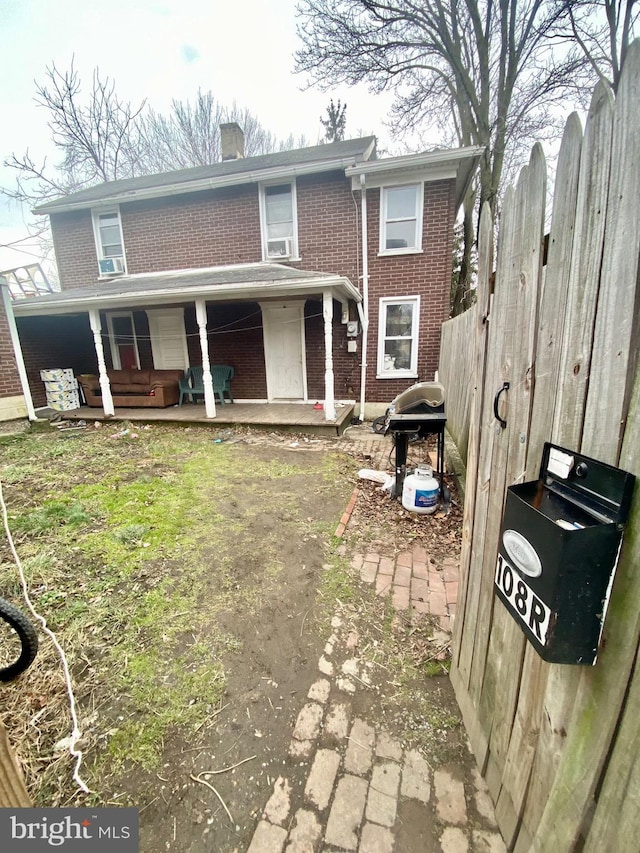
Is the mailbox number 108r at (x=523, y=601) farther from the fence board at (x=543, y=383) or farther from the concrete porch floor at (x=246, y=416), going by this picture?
the concrete porch floor at (x=246, y=416)

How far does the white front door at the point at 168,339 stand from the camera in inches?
374

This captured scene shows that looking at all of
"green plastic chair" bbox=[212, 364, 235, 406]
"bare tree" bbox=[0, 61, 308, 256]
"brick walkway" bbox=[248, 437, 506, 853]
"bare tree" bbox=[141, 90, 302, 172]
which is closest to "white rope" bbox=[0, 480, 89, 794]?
"brick walkway" bbox=[248, 437, 506, 853]

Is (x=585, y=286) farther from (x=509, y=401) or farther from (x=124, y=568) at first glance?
(x=124, y=568)

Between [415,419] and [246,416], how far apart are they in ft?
16.6

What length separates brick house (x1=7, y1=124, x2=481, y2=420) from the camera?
7367 millimetres

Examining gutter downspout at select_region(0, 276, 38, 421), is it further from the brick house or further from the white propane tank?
the white propane tank

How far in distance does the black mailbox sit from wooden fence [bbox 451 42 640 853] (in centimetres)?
3

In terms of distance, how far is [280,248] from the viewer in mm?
8492

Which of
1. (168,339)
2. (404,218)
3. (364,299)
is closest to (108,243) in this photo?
(168,339)

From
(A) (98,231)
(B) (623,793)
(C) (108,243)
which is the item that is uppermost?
(A) (98,231)

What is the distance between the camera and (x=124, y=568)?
2.89 m

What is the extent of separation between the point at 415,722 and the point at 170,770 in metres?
1.11

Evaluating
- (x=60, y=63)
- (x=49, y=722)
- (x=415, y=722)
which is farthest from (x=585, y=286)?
(x=60, y=63)

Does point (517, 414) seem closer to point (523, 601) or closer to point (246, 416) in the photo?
point (523, 601)
